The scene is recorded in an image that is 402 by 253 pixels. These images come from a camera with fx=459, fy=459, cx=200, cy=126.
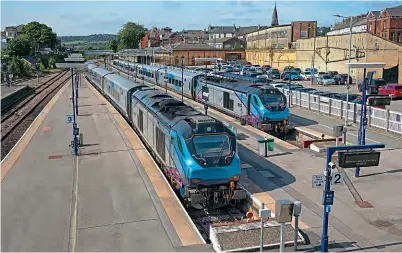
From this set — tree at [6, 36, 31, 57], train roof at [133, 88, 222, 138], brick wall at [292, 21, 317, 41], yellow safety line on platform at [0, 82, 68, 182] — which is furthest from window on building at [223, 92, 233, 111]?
tree at [6, 36, 31, 57]

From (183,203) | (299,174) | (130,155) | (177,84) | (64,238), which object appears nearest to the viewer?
(64,238)

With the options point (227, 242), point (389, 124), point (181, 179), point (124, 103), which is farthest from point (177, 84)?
point (227, 242)

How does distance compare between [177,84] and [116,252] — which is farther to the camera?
[177,84]

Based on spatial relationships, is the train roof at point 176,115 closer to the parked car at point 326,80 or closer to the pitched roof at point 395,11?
the parked car at point 326,80

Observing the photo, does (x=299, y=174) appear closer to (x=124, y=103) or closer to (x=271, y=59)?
(x=124, y=103)

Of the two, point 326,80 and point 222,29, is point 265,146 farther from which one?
point 222,29

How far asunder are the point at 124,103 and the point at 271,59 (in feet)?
215

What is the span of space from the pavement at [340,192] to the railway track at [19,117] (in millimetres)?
13944

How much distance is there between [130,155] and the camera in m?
22.2

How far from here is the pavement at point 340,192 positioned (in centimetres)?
1281

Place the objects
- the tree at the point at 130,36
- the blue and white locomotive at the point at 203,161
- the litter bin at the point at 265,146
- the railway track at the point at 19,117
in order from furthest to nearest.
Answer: the tree at the point at 130,36, the railway track at the point at 19,117, the litter bin at the point at 265,146, the blue and white locomotive at the point at 203,161

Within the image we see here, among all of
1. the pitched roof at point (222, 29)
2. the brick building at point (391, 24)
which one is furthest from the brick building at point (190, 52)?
the pitched roof at point (222, 29)

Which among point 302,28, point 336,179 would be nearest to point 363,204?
point 336,179

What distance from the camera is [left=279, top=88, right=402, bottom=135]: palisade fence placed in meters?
27.2
